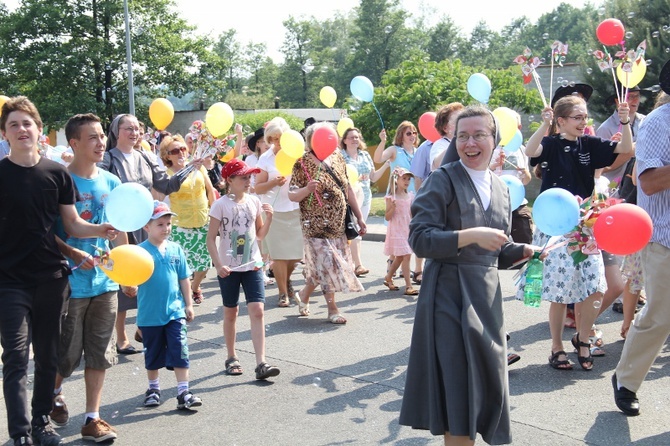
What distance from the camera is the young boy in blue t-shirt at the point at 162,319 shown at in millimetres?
5387

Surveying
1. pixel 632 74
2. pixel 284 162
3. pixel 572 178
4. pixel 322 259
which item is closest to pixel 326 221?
pixel 322 259

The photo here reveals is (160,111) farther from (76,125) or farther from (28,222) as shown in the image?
(28,222)

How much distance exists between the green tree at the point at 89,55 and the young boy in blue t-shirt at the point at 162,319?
113 ft

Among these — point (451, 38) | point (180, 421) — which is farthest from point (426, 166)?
point (451, 38)

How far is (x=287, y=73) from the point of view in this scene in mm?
74562

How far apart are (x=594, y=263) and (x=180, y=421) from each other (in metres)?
3.35

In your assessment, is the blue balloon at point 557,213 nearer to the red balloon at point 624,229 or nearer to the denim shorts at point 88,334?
the red balloon at point 624,229

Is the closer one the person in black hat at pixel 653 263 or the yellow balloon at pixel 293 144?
the person in black hat at pixel 653 263

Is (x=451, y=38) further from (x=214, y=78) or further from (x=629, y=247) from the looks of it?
(x=629, y=247)

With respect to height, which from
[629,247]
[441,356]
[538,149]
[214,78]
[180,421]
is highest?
[214,78]

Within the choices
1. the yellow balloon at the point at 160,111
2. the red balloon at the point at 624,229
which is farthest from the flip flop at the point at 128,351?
the red balloon at the point at 624,229

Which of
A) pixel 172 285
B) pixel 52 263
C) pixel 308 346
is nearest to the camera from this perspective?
pixel 52 263

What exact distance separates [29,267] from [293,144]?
11.7 ft

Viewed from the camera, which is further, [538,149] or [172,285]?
[538,149]
